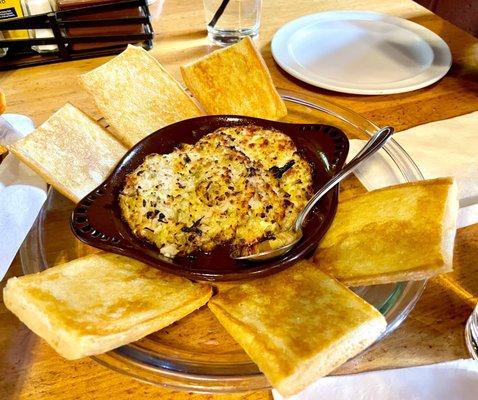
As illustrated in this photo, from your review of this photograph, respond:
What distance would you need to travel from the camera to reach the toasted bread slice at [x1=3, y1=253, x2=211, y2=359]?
777 mm

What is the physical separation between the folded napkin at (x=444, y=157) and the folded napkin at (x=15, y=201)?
0.79 meters

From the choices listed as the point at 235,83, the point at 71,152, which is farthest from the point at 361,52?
the point at 71,152

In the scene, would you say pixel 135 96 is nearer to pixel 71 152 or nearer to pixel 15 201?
A: pixel 71 152

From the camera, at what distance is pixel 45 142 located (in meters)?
1.14

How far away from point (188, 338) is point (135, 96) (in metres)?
0.71

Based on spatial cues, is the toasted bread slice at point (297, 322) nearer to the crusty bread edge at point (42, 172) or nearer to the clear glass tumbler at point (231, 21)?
the crusty bread edge at point (42, 172)

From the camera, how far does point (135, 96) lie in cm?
134

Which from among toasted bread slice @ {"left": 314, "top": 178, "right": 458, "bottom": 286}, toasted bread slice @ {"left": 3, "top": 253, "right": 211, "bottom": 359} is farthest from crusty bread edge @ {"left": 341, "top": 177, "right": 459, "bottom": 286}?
toasted bread slice @ {"left": 3, "top": 253, "right": 211, "bottom": 359}

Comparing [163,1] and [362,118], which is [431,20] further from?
[163,1]

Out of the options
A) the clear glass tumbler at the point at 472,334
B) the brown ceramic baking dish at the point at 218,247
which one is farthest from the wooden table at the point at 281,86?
Answer: the brown ceramic baking dish at the point at 218,247

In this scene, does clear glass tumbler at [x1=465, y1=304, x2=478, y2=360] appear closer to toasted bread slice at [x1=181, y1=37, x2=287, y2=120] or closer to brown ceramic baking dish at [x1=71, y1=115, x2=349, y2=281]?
brown ceramic baking dish at [x1=71, y1=115, x2=349, y2=281]

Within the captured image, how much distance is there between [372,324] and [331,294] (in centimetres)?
10

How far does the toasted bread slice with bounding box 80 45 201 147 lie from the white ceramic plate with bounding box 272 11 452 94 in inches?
19.3

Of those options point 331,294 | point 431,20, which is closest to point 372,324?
point 331,294
